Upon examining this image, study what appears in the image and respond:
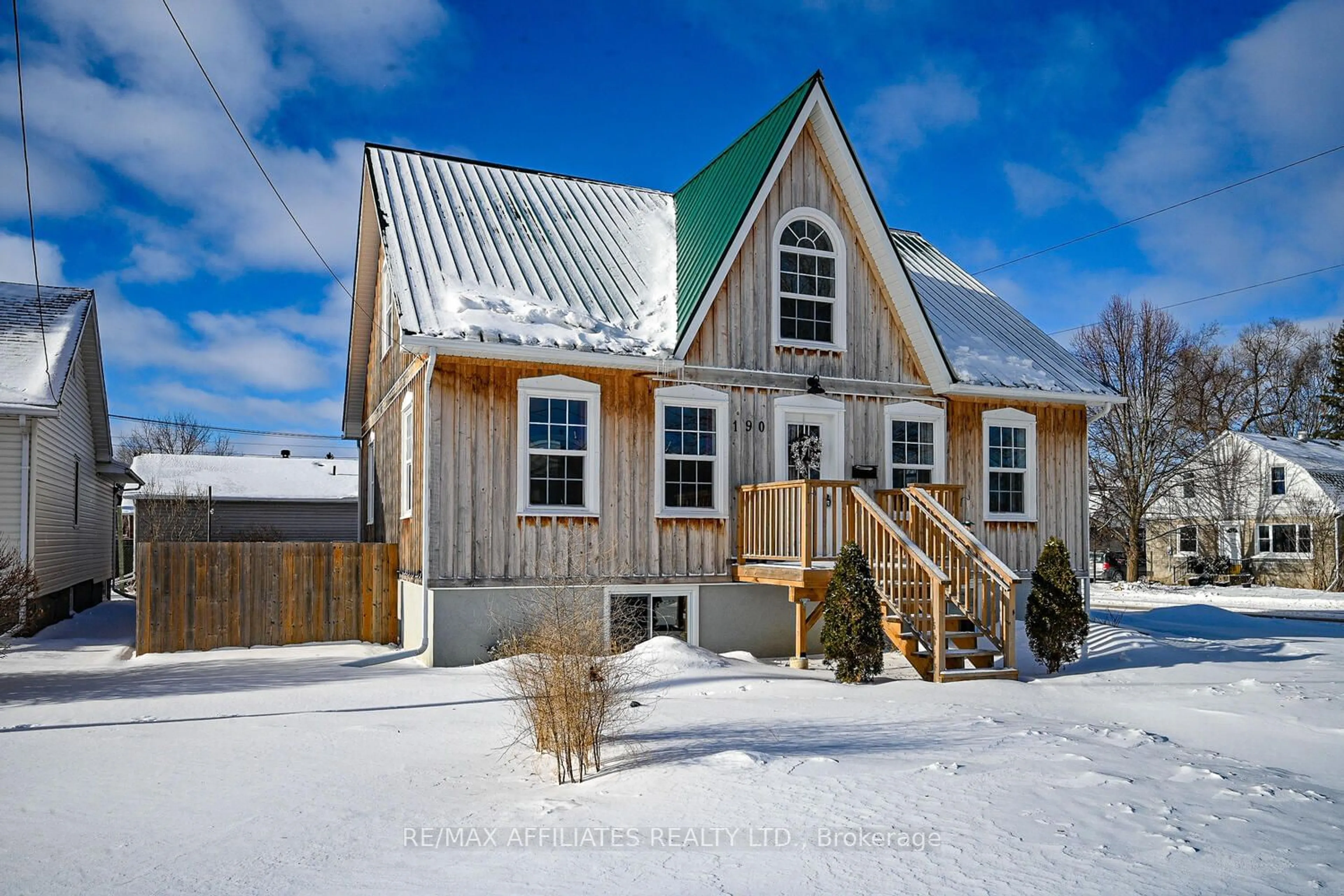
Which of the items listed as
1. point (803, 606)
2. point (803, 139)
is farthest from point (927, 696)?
point (803, 139)

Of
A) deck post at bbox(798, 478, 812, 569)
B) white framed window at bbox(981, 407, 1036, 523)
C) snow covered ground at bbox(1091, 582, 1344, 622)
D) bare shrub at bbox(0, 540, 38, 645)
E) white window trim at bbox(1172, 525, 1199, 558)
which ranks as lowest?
snow covered ground at bbox(1091, 582, 1344, 622)

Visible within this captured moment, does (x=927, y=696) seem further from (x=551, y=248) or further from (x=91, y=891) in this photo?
(x=551, y=248)

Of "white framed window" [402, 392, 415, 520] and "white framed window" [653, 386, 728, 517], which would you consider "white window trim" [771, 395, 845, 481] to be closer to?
"white framed window" [653, 386, 728, 517]

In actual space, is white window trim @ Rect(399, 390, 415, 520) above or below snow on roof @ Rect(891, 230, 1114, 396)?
below

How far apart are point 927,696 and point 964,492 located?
658 centimetres

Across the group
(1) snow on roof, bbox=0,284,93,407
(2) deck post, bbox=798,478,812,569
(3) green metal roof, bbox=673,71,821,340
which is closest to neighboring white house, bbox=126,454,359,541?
(1) snow on roof, bbox=0,284,93,407

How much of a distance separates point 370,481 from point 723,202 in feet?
29.5

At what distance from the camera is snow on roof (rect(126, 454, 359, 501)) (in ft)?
121

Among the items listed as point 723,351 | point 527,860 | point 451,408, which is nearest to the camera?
point 527,860

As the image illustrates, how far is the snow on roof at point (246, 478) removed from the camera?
121ft

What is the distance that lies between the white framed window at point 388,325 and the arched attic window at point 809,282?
581cm

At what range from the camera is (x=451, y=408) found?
495 inches

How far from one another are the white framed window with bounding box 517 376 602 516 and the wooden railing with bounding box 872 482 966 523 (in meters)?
4.33

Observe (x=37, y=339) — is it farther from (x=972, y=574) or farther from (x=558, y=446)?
(x=972, y=574)
